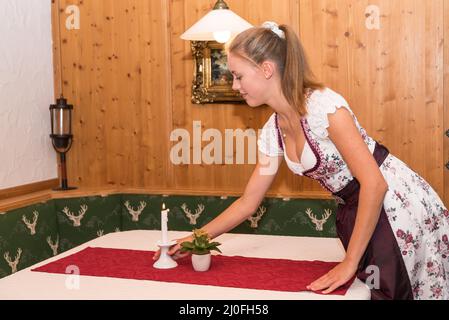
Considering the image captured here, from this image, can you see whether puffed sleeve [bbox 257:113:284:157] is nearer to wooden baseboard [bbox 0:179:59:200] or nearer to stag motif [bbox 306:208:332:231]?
stag motif [bbox 306:208:332:231]

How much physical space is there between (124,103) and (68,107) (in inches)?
15.2

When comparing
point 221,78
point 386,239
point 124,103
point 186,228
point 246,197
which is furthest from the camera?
point 124,103

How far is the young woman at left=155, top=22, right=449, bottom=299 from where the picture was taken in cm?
181

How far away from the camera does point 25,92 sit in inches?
146

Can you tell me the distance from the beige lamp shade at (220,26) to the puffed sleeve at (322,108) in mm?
1440

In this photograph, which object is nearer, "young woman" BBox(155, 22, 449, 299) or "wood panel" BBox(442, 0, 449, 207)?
"young woman" BBox(155, 22, 449, 299)

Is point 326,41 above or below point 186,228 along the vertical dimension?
above

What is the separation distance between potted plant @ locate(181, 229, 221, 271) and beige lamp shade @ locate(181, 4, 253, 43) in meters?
1.62

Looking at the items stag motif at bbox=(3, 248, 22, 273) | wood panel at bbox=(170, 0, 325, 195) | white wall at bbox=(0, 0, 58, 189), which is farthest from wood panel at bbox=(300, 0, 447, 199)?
stag motif at bbox=(3, 248, 22, 273)

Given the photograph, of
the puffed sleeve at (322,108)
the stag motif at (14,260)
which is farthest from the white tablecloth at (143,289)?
the stag motif at (14,260)
